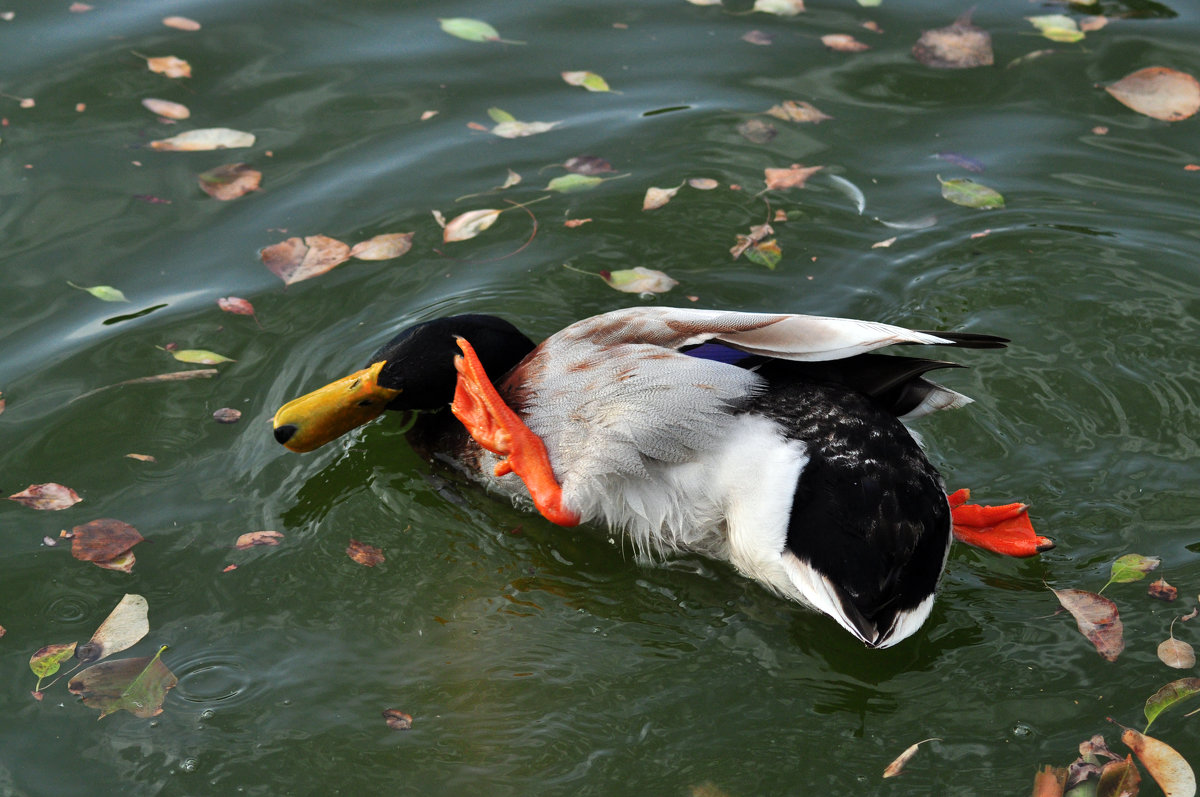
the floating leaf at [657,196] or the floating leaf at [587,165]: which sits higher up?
the floating leaf at [587,165]

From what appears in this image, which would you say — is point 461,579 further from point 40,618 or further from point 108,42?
point 108,42

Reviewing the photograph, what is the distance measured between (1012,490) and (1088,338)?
73cm

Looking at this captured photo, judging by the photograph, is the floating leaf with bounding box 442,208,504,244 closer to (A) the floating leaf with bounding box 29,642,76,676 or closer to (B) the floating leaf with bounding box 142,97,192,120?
(B) the floating leaf with bounding box 142,97,192,120

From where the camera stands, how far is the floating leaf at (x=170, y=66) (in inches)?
195

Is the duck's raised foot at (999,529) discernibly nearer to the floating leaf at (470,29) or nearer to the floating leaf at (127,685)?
the floating leaf at (127,685)

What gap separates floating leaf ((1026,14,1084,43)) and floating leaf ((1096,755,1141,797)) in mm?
3756

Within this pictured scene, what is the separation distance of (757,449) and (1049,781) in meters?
0.91

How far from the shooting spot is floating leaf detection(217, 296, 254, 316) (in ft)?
12.4

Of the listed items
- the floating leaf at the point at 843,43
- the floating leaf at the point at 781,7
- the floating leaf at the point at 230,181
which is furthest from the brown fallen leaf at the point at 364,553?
the floating leaf at the point at 781,7

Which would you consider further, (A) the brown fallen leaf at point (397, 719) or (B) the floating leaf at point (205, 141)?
(B) the floating leaf at point (205, 141)

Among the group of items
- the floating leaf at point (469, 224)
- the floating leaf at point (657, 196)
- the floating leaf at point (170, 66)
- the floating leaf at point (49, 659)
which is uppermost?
the floating leaf at point (170, 66)

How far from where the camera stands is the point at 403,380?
10.4 ft

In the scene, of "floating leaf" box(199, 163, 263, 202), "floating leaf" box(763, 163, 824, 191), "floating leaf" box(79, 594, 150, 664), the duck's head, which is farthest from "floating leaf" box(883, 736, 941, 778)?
"floating leaf" box(199, 163, 263, 202)

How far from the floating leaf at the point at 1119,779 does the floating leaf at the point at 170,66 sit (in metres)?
4.48
